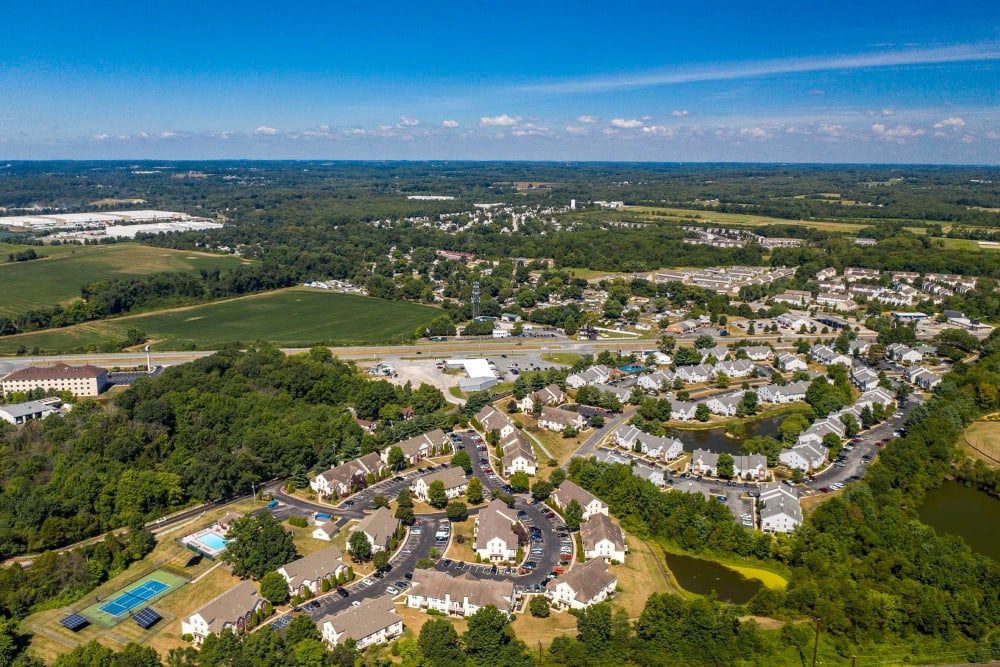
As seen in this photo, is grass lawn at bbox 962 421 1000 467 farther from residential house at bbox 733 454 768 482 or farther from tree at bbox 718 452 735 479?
tree at bbox 718 452 735 479

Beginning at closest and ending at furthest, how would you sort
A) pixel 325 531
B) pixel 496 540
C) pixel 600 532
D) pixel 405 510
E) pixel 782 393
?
pixel 496 540 → pixel 600 532 → pixel 325 531 → pixel 405 510 → pixel 782 393

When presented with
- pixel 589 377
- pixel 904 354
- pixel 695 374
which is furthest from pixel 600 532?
pixel 904 354

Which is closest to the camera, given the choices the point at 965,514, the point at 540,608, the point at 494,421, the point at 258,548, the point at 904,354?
the point at 540,608

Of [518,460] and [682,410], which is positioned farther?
[682,410]

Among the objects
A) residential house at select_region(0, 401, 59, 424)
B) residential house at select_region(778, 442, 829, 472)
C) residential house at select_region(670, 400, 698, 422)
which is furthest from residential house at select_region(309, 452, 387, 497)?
residential house at select_region(778, 442, 829, 472)

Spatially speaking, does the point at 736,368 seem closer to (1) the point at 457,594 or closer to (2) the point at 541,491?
(2) the point at 541,491

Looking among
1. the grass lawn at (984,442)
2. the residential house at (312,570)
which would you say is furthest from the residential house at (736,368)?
the residential house at (312,570)
